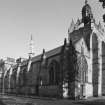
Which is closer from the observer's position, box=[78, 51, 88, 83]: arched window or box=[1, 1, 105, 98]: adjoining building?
box=[1, 1, 105, 98]: adjoining building

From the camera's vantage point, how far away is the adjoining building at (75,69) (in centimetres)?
3800

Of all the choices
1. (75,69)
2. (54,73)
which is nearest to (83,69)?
(75,69)

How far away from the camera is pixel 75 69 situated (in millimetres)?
38094

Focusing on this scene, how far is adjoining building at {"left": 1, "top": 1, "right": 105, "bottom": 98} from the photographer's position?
38.0m

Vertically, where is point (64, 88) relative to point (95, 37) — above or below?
below

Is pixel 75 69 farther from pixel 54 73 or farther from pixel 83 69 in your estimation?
pixel 54 73

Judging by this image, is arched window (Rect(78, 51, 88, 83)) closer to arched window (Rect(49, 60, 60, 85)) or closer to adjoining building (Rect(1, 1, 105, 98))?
adjoining building (Rect(1, 1, 105, 98))

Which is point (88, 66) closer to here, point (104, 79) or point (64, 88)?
point (104, 79)

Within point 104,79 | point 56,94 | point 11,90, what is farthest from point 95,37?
point 11,90

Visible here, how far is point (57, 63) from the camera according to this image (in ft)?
141

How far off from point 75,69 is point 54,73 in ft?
23.8

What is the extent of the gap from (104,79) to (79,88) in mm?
8709

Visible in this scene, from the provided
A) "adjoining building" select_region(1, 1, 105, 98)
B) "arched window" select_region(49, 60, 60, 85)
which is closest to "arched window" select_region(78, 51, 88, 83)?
"adjoining building" select_region(1, 1, 105, 98)

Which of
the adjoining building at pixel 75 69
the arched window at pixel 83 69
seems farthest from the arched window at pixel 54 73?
the arched window at pixel 83 69
